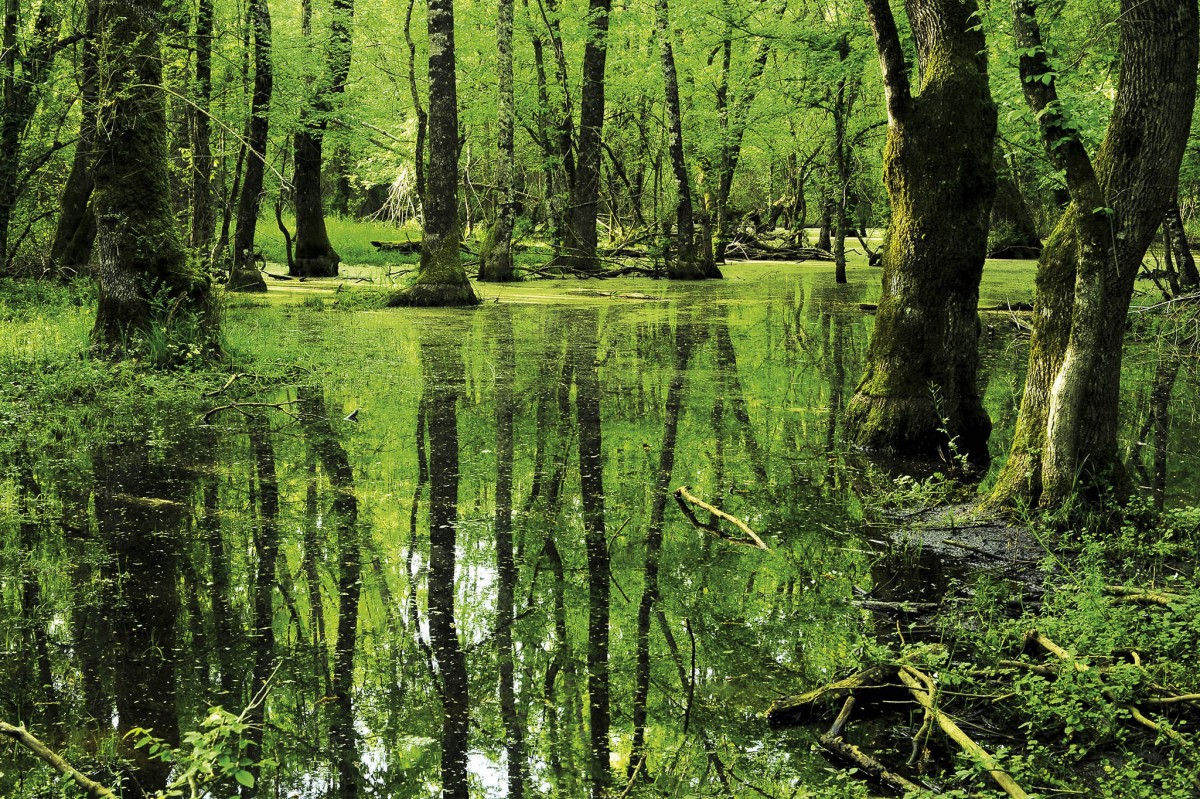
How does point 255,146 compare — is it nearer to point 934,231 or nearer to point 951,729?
point 934,231

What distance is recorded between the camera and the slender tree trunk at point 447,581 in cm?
334

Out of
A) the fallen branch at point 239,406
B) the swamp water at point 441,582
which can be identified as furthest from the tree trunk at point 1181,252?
the fallen branch at point 239,406

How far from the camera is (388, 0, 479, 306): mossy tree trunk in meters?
16.1

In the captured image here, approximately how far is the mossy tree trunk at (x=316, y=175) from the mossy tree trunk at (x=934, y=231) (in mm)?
15979

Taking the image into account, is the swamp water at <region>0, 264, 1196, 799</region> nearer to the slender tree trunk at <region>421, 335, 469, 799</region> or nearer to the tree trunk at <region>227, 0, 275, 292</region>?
the slender tree trunk at <region>421, 335, 469, 799</region>

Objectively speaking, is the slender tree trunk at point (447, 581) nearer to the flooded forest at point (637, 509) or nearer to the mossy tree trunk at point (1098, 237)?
the flooded forest at point (637, 509)

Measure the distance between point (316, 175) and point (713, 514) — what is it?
720 inches

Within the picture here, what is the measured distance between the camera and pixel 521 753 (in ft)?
11.0

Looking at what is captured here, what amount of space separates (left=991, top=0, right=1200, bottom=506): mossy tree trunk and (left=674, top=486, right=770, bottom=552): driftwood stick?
56.1 inches

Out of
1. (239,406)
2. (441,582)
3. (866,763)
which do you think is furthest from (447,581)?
(239,406)

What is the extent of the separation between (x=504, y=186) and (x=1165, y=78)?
647 inches

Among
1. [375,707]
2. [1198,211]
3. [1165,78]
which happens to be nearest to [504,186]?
[1198,211]

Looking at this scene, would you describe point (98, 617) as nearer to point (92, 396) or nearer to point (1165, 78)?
point (92, 396)

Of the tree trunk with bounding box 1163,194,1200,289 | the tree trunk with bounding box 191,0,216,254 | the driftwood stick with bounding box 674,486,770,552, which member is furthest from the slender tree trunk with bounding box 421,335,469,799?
the tree trunk with bounding box 1163,194,1200,289
